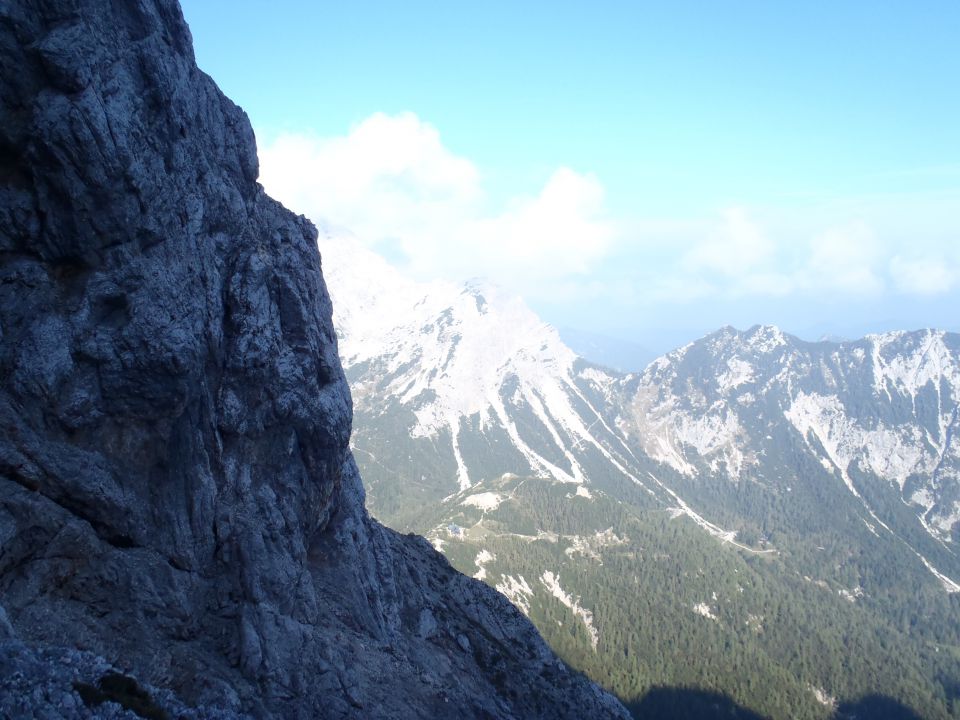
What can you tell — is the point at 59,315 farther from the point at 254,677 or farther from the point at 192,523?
the point at 254,677

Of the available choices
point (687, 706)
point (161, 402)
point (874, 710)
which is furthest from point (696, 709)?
point (161, 402)

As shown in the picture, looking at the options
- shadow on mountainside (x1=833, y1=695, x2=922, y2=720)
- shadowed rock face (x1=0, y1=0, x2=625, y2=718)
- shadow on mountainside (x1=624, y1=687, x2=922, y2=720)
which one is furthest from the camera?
shadow on mountainside (x1=833, y1=695, x2=922, y2=720)

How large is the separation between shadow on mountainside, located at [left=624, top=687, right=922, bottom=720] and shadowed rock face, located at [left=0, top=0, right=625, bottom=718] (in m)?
135

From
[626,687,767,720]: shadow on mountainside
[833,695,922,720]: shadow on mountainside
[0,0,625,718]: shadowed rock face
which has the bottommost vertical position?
[626,687,767,720]: shadow on mountainside

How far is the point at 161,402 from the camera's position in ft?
127

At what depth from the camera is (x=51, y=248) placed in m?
36.2

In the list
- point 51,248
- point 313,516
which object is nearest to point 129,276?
point 51,248

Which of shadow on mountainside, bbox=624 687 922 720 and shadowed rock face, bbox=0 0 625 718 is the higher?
shadowed rock face, bbox=0 0 625 718

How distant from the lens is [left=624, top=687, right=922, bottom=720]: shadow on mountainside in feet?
541

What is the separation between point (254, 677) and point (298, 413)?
66.6 ft

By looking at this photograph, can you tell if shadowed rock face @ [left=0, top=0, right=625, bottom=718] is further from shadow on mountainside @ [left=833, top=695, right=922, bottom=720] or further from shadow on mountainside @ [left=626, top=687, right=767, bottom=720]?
shadow on mountainside @ [left=833, top=695, right=922, bottom=720]

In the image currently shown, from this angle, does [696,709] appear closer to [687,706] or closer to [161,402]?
[687,706]

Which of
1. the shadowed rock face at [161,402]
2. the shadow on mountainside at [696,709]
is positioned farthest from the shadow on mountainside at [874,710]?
the shadowed rock face at [161,402]

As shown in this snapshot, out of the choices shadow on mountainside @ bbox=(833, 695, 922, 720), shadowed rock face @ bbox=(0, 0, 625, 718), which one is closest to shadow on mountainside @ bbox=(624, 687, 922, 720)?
shadow on mountainside @ bbox=(833, 695, 922, 720)
